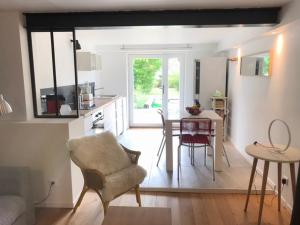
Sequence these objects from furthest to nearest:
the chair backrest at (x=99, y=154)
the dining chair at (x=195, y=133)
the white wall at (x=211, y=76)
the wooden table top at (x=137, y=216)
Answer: the white wall at (x=211, y=76)
the dining chair at (x=195, y=133)
the chair backrest at (x=99, y=154)
the wooden table top at (x=137, y=216)

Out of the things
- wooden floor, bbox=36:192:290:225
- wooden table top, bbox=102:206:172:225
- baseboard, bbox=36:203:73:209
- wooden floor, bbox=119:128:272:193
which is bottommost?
wooden floor, bbox=36:192:290:225

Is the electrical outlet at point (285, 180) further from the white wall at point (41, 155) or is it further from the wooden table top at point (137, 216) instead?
the white wall at point (41, 155)

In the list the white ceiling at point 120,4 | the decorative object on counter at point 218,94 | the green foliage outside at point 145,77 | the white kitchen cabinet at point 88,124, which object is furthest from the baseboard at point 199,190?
the green foliage outside at point 145,77

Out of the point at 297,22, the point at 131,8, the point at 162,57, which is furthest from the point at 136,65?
the point at 297,22

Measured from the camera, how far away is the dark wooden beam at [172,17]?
9.01 ft

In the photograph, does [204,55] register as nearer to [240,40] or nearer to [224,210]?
[240,40]

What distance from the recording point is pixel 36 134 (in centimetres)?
286

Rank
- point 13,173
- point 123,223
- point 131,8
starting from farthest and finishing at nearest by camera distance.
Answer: point 131,8 < point 13,173 < point 123,223

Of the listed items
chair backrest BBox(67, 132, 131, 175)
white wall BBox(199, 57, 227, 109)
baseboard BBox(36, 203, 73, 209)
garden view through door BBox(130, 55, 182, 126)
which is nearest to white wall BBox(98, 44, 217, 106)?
garden view through door BBox(130, 55, 182, 126)

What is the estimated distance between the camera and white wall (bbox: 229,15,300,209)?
9.02ft

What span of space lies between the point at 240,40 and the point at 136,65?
10.0ft

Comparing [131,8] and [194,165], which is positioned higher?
[131,8]

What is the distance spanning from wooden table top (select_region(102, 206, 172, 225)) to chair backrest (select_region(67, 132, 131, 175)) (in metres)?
0.63

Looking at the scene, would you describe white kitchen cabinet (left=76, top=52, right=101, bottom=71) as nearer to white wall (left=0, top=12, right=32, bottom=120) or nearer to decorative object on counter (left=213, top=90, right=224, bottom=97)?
white wall (left=0, top=12, right=32, bottom=120)
